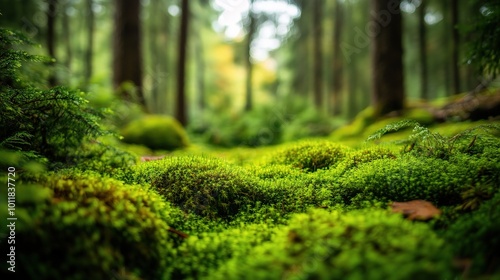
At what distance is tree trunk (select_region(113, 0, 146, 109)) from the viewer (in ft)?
29.9

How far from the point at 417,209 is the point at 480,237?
0.48 meters

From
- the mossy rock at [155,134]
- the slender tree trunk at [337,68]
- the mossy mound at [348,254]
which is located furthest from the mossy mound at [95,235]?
the slender tree trunk at [337,68]

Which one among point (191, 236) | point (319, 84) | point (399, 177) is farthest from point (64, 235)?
point (319, 84)

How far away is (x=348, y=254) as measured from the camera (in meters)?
1.63

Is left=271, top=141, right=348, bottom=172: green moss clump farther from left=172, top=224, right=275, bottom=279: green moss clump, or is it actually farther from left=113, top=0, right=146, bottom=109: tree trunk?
left=113, top=0, right=146, bottom=109: tree trunk

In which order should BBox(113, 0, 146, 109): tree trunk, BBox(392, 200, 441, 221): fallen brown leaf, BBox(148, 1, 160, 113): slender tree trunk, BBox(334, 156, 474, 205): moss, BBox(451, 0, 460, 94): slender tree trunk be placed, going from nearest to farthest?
BBox(392, 200, 441, 221): fallen brown leaf → BBox(334, 156, 474, 205): moss → BBox(113, 0, 146, 109): tree trunk → BBox(451, 0, 460, 94): slender tree trunk → BBox(148, 1, 160, 113): slender tree trunk

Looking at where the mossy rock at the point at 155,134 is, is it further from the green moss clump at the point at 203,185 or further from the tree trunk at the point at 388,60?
the tree trunk at the point at 388,60

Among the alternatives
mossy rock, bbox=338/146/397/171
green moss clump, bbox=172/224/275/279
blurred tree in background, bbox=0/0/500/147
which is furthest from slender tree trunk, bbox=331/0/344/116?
green moss clump, bbox=172/224/275/279

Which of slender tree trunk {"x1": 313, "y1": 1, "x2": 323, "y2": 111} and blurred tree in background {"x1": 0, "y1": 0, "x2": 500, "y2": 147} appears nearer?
blurred tree in background {"x1": 0, "y1": 0, "x2": 500, "y2": 147}

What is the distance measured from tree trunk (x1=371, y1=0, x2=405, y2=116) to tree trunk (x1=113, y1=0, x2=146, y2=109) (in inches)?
281

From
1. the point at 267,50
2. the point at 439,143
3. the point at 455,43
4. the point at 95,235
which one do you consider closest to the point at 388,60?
the point at 439,143

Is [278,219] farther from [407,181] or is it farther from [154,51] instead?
[154,51]

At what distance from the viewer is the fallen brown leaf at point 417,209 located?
7.16ft

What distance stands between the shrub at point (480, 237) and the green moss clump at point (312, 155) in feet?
4.81
